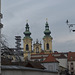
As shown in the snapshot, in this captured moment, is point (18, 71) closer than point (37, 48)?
Yes

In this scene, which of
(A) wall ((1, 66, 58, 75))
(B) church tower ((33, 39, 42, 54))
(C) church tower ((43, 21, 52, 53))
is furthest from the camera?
(B) church tower ((33, 39, 42, 54))

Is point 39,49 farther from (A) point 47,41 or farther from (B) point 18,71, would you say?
(B) point 18,71

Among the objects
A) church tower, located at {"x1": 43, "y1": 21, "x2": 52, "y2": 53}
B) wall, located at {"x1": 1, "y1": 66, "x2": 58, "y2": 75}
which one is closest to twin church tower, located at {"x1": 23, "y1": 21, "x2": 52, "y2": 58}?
church tower, located at {"x1": 43, "y1": 21, "x2": 52, "y2": 53}

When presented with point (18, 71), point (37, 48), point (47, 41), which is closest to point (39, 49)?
point (37, 48)

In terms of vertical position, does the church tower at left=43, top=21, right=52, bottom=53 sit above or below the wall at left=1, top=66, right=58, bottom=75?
above

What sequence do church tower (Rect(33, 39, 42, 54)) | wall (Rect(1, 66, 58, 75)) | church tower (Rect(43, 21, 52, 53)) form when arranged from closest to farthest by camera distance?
wall (Rect(1, 66, 58, 75)), church tower (Rect(43, 21, 52, 53)), church tower (Rect(33, 39, 42, 54))

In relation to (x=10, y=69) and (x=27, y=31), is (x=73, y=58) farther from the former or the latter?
(x=10, y=69)

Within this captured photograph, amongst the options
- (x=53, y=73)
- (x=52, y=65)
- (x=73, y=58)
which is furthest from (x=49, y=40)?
(x=53, y=73)

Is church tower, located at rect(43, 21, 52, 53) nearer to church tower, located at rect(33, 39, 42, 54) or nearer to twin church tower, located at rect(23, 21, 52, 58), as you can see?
twin church tower, located at rect(23, 21, 52, 58)

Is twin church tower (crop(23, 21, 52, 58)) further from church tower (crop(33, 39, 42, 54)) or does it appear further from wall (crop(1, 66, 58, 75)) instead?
wall (crop(1, 66, 58, 75))

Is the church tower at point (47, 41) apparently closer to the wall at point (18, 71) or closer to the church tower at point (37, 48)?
the church tower at point (37, 48)

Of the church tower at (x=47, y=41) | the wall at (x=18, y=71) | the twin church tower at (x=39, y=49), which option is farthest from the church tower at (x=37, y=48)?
the wall at (x=18, y=71)

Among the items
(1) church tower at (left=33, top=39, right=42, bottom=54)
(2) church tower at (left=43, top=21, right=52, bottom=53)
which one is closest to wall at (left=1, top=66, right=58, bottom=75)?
(2) church tower at (left=43, top=21, right=52, bottom=53)

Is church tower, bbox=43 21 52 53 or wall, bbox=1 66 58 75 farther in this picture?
church tower, bbox=43 21 52 53
